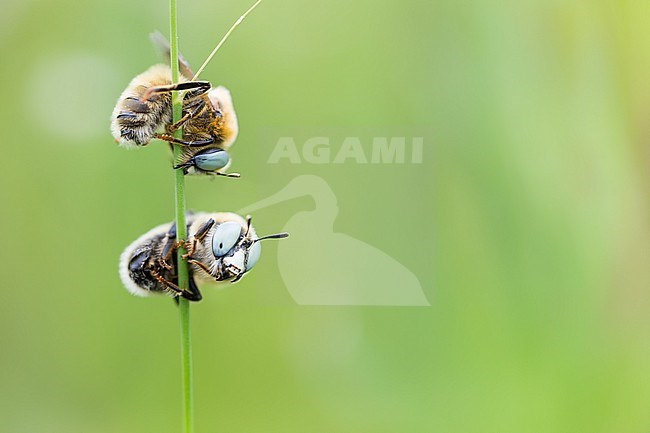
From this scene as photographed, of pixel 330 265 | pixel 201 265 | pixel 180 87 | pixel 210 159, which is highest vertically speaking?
pixel 180 87

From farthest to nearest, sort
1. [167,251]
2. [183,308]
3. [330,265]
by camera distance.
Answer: [330,265] < [167,251] < [183,308]

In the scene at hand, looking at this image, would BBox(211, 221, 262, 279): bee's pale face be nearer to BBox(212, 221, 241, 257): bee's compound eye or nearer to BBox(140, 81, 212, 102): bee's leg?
BBox(212, 221, 241, 257): bee's compound eye

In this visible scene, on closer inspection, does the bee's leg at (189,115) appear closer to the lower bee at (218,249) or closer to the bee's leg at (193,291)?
the lower bee at (218,249)

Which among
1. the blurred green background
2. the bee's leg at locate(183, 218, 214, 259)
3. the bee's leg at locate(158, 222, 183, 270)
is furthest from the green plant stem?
the blurred green background

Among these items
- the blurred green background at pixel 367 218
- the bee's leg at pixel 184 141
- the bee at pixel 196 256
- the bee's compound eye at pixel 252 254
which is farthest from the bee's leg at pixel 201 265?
the blurred green background at pixel 367 218

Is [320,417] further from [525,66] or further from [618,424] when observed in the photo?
[525,66]

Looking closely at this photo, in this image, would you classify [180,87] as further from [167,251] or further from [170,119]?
[167,251]

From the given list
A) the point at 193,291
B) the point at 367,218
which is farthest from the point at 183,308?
the point at 367,218

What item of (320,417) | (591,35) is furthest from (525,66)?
(320,417)
